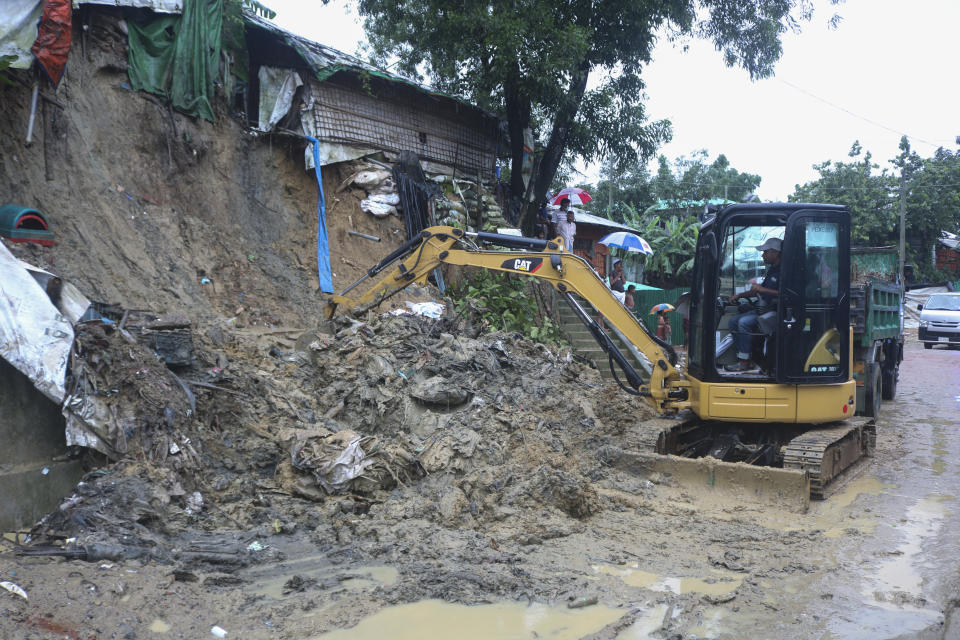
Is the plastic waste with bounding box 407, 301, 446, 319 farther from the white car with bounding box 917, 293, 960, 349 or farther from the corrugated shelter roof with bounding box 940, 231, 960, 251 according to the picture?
the corrugated shelter roof with bounding box 940, 231, 960, 251

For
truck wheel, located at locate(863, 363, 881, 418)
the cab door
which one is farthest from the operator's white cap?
truck wheel, located at locate(863, 363, 881, 418)

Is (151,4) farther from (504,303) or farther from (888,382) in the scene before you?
(888,382)

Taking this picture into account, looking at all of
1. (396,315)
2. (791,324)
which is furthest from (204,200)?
(791,324)

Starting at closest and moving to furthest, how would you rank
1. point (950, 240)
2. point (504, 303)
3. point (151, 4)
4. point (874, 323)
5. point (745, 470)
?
point (745, 470) → point (151, 4) → point (874, 323) → point (504, 303) → point (950, 240)

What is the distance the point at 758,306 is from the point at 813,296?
0.52 m

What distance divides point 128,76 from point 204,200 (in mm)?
2007

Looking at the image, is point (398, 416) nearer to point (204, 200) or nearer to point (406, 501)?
point (406, 501)

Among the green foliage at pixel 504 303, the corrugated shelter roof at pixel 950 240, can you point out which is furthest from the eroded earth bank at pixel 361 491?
the corrugated shelter roof at pixel 950 240

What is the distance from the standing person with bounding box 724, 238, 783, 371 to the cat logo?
2074mm

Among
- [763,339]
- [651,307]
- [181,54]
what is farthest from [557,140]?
[763,339]

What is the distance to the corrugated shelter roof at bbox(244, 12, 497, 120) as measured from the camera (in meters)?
11.9

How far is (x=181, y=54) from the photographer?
10.5 metres

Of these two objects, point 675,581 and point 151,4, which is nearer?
point 675,581

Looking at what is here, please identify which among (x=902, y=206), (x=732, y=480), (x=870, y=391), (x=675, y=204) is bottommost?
(x=732, y=480)
